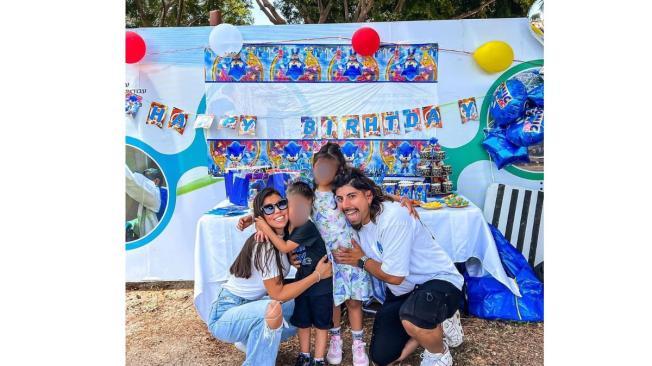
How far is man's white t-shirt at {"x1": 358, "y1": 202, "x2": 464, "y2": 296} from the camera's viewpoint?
2619 mm

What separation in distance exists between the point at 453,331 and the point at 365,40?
225cm

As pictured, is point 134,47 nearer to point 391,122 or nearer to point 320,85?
point 320,85

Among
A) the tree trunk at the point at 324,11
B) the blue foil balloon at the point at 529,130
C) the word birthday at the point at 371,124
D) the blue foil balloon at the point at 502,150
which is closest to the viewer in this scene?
the blue foil balloon at the point at 529,130

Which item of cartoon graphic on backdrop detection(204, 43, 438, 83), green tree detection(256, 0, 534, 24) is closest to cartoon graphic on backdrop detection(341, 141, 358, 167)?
cartoon graphic on backdrop detection(204, 43, 438, 83)

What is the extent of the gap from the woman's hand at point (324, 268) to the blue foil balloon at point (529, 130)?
6.69ft

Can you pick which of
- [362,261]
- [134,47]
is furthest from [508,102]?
[134,47]

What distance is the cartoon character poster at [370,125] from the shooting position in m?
4.08

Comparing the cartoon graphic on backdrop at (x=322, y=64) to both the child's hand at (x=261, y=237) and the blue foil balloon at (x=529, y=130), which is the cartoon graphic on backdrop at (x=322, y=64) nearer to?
the blue foil balloon at (x=529, y=130)

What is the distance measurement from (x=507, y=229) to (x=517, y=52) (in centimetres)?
142

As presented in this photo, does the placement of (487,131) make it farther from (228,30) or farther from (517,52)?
(228,30)

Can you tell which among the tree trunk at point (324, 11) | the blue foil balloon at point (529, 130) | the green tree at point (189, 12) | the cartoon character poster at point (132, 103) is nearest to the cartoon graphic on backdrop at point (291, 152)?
the cartoon character poster at point (132, 103)

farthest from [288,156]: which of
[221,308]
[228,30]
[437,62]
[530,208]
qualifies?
[530,208]

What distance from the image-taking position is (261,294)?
2.75 m

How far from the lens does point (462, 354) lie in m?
3.09
